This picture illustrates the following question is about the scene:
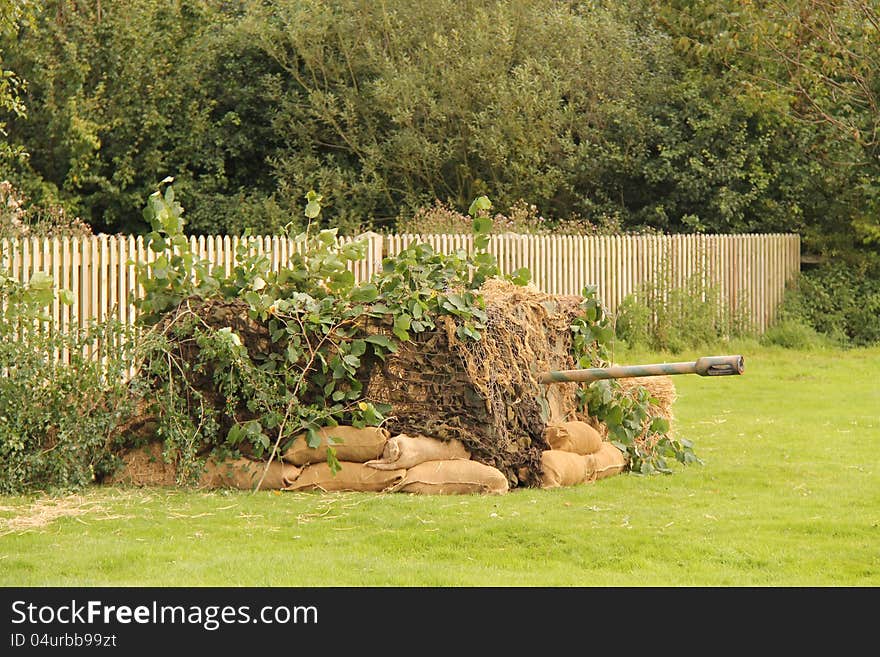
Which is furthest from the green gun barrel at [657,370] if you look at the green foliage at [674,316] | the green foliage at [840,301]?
the green foliage at [840,301]

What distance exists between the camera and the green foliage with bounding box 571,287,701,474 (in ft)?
31.7

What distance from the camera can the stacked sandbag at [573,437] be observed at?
29.3 feet

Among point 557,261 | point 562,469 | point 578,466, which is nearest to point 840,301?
point 557,261

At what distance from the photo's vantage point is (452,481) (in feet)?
27.8

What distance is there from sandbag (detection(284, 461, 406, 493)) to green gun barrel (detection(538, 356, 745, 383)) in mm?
1341

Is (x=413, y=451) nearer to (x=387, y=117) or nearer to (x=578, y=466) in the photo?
(x=578, y=466)

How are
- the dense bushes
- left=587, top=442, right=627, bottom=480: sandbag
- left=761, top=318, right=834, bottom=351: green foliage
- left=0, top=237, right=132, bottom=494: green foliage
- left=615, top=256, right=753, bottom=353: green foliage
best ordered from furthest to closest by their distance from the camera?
the dense bushes → left=761, top=318, right=834, bottom=351: green foliage → left=615, top=256, right=753, bottom=353: green foliage → left=587, top=442, right=627, bottom=480: sandbag → left=0, top=237, right=132, bottom=494: green foliage

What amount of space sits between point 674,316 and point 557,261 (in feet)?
7.22

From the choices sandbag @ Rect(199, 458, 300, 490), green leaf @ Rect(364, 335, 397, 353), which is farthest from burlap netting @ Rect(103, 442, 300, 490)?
green leaf @ Rect(364, 335, 397, 353)

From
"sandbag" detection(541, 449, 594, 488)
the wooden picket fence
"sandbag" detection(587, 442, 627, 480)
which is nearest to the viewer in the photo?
"sandbag" detection(541, 449, 594, 488)

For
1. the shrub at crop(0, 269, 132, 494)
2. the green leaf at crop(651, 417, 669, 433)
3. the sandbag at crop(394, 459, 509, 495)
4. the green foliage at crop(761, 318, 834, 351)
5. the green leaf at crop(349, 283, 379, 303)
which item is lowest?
the green foliage at crop(761, 318, 834, 351)

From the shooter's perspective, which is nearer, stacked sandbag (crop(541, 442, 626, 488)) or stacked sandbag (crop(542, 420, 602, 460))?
stacked sandbag (crop(541, 442, 626, 488))

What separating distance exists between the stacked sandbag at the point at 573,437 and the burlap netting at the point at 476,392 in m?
0.09

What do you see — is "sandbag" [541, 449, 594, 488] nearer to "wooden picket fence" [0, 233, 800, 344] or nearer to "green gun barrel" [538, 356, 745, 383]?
"green gun barrel" [538, 356, 745, 383]
